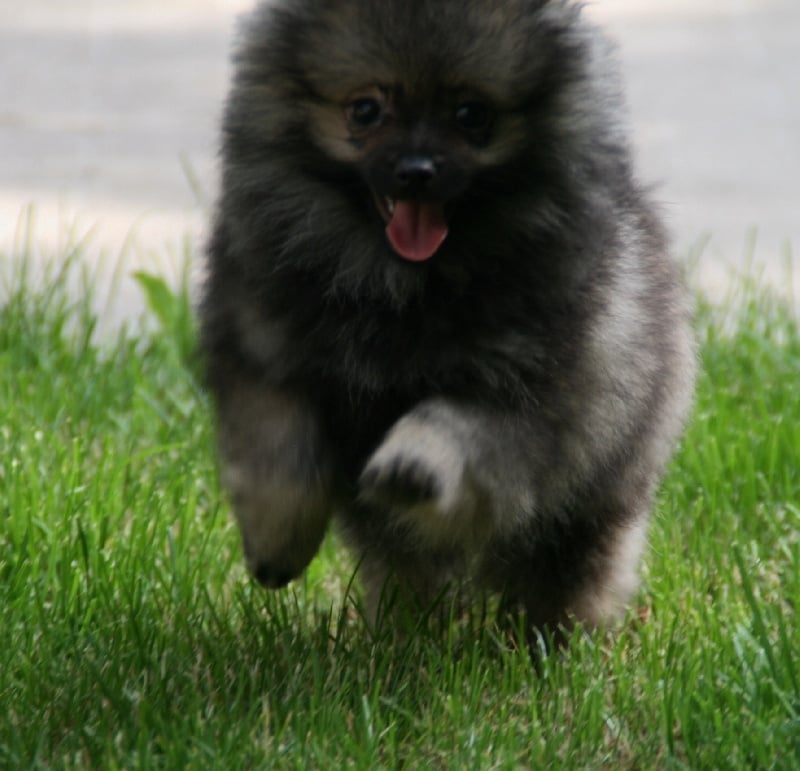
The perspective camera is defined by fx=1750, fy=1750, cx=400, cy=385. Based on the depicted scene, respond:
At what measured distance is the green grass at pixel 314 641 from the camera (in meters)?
2.66

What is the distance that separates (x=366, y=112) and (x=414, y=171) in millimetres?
172

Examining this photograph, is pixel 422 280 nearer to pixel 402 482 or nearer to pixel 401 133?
pixel 401 133

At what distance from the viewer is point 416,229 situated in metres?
2.83

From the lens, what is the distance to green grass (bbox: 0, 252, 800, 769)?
8.71 feet

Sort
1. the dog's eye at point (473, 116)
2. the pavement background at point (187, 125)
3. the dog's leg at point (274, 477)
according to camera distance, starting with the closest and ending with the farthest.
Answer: the dog's eye at point (473, 116)
the dog's leg at point (274, 477)
the pavement background at point (187, 125)

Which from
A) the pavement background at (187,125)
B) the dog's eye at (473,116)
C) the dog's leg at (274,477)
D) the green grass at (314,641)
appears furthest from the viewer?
the pavement background at (187,125)

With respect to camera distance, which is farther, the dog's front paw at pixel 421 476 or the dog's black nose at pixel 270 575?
the dog's black nose at pixel 270 575

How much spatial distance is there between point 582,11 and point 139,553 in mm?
1273

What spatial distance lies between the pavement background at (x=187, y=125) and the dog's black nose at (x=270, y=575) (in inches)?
74.7

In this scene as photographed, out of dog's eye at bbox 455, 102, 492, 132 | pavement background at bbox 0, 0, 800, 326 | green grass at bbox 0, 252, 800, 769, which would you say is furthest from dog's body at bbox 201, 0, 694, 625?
pavement background at bbox 0, 0, 800, 326

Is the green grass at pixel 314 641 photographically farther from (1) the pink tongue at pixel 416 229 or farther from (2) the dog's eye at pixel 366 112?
(2) the dog's eye at pixel 366 112

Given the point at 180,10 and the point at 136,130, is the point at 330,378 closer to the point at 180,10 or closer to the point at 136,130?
the point at 136,130

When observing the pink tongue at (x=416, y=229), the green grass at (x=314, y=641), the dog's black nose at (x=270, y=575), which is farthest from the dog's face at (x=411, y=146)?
the green grass at (x=314, y=641)

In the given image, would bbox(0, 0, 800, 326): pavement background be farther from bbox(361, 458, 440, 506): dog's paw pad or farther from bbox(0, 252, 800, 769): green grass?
bbox(361, 458, 440, 506): dog's paw pad
